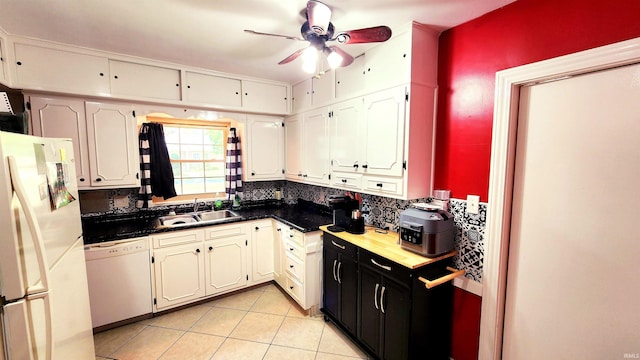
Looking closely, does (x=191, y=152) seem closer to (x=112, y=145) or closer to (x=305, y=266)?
(x=112, y=145)

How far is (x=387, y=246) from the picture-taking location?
1943mm

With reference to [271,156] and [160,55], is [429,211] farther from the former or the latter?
[160,55]

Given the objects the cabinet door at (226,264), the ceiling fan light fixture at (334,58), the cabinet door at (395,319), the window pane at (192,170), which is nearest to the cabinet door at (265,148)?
the window pane at (192,170)

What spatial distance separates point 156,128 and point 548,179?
3553 mm

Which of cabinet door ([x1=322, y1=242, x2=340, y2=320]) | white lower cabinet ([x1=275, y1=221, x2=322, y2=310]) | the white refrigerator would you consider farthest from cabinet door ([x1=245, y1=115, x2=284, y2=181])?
the white refrigerator

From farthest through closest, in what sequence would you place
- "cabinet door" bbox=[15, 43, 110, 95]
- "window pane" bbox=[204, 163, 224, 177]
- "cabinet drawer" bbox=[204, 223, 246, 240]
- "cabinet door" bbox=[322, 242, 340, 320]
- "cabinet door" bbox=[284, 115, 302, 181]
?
"window pane" bbox=[204, 163, 224, 177], "cabinet door" bbox=[284, 115, 302, 181], "cabinet drawer" bbox=[204, 223, 246, 240], "cabinet door" bbox=[322, 242, 340, 320], "cabinet door" bbox=[15, 43, 110, 95]

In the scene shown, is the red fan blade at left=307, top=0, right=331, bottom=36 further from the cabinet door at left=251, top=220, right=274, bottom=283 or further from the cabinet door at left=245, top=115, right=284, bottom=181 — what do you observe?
the cabinet door at left=251, top=220, right=274, bottom=283

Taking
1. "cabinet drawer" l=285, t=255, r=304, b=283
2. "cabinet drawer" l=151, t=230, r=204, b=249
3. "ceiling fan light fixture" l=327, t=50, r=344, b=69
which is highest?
"ceiling fan light fixture" l=327, t=50, r=344, b=69

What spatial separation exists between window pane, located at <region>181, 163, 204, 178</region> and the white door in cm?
332

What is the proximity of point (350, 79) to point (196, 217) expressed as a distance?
2.31 metres

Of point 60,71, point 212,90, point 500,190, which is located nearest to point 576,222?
point 500,190

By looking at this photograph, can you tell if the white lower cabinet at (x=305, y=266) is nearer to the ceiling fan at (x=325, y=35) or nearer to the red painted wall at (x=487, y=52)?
the red painted wall at (x=487, y=52)

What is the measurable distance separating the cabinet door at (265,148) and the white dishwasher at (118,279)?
140cm

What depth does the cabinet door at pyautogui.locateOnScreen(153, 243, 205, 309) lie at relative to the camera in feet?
8.09
